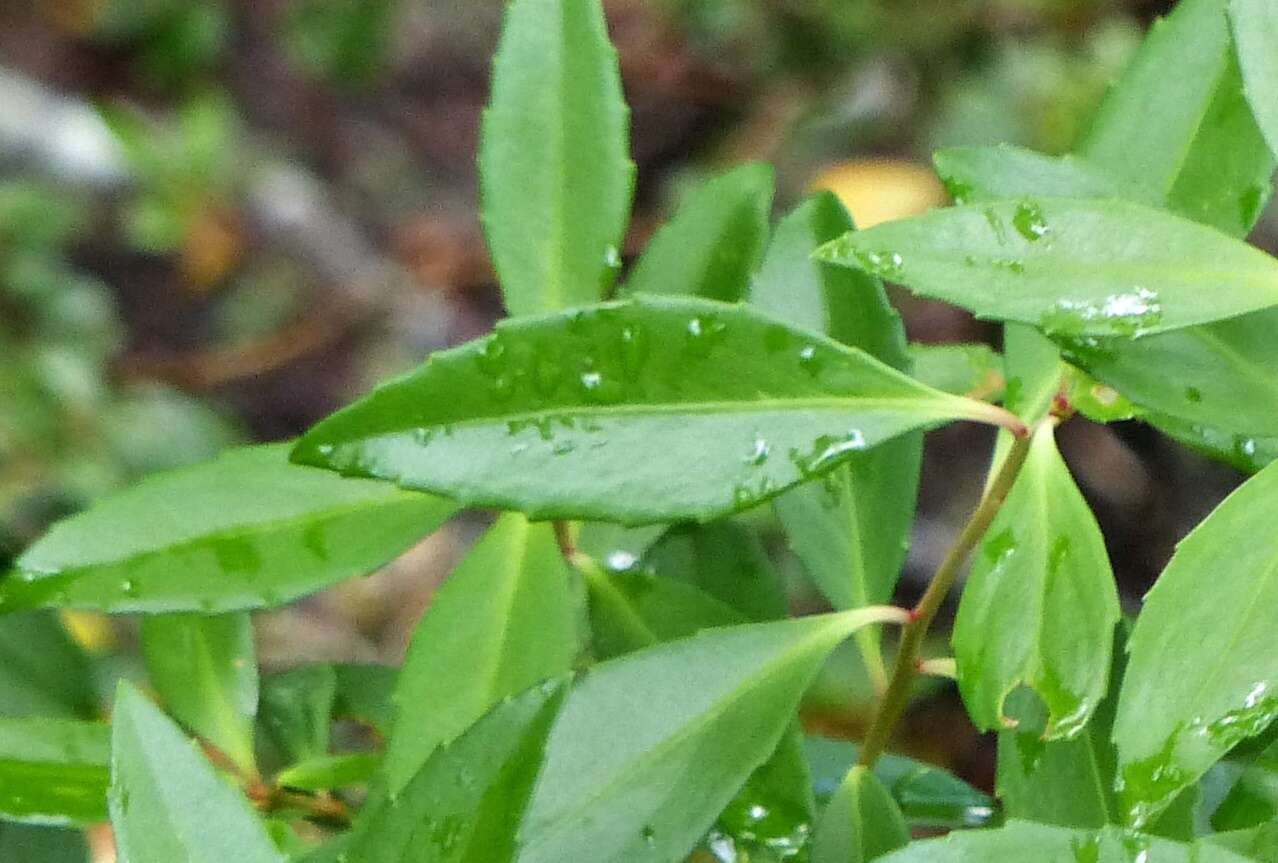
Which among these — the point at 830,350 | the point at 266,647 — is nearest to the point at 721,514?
the point at 830,350

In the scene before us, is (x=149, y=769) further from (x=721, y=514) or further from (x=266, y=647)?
(x=266, y=647)

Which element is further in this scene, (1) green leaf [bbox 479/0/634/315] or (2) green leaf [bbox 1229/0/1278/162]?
(1) green leaf [bbox 479/0/634/315]

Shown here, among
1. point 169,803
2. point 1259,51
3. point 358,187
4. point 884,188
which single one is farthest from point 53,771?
point 358,187

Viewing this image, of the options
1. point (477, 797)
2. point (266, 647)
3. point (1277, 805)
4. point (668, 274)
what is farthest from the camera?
point (266, 647)

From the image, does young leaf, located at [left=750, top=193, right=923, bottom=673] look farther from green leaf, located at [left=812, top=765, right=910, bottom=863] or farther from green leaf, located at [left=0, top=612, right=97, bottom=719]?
green leaf, located at [left=0, top=612, right=97, bottom=719]

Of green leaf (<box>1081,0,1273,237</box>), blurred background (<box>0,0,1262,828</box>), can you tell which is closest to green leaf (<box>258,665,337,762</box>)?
green leaf (<box>1081,0,1273,237</box>)

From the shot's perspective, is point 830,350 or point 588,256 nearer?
point 830,350
